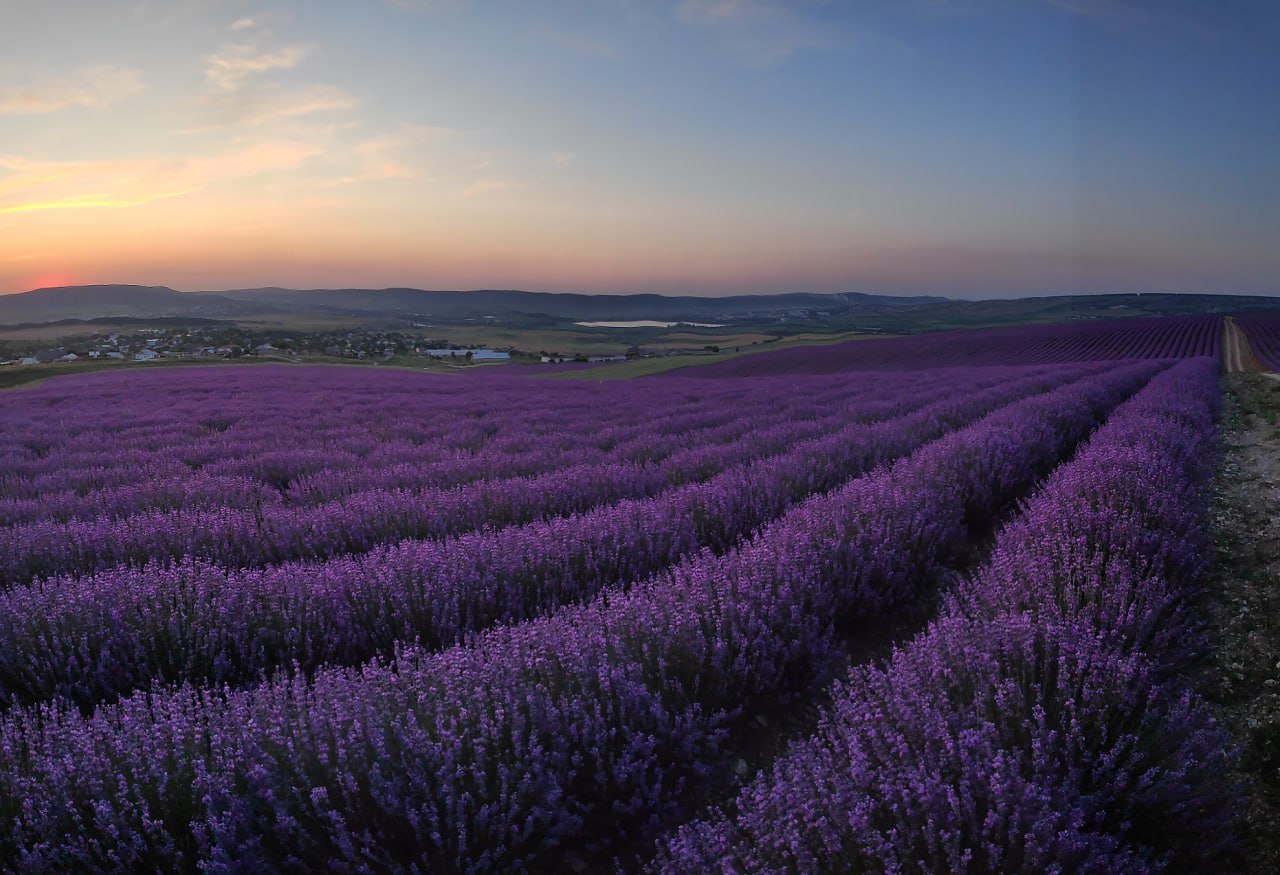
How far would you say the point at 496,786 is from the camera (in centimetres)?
173

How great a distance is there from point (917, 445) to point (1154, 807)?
16.4 ft

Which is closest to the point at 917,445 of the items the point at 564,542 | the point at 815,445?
the point at 815,445

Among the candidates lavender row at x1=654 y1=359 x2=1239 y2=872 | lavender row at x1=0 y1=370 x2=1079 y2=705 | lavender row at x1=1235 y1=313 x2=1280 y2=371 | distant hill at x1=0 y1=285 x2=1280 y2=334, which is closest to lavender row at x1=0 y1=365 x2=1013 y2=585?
lavender row at x1=0 y1=370 x2=1079 y2=705

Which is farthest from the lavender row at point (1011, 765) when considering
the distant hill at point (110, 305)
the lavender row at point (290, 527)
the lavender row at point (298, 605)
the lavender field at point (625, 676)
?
the distant hill at point (110, 305)

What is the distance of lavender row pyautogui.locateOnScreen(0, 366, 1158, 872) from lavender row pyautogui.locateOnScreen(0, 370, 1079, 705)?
0.25 meters

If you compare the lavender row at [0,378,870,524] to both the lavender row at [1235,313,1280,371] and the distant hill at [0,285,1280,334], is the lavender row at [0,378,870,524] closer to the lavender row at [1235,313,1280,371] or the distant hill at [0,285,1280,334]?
the lavender row at [1235,313,1280,371]

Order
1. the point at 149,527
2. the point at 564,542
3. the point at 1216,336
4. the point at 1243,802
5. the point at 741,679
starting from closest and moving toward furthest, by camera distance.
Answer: the point at 1243,802 → the point at 741,679 → the point at 564,542 → the point at 149,527 → the point at 1216,336

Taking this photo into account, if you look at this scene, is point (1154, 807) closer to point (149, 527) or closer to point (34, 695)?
point (34, 695)

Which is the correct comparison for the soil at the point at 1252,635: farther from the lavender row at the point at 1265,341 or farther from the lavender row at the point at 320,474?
the lavender row at the point at 1265,341

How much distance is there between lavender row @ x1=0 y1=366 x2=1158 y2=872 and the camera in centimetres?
151

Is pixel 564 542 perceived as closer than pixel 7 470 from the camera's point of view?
Yes

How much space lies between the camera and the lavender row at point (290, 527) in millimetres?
3482

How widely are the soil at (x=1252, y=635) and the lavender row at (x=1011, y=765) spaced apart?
146mm

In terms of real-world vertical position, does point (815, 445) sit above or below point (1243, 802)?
above
